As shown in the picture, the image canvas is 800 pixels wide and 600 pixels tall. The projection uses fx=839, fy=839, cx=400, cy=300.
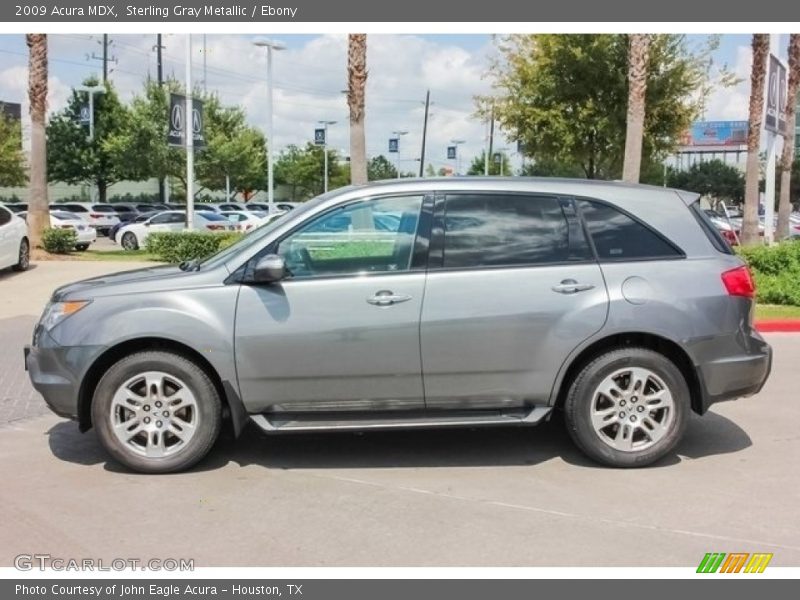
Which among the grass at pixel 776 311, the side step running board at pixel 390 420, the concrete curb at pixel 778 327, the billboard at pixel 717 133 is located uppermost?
the billboard at pixel 717 133

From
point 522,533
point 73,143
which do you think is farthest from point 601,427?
point 73,143

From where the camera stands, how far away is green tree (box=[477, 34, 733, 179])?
21125mm

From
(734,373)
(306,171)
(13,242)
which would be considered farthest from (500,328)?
(306,171)

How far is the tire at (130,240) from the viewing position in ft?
87.7

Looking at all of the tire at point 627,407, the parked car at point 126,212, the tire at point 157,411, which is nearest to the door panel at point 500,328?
the tire at point 627,407

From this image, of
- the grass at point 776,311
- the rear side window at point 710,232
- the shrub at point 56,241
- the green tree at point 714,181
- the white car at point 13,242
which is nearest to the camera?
the rear side window at point 710,232

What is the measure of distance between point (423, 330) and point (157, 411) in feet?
5.74

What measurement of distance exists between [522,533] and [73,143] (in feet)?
163

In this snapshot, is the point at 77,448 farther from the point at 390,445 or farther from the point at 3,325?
the point at 3,325

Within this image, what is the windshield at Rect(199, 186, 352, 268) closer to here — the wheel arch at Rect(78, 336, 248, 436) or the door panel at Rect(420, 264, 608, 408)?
the wheel arch at Rect(78, 336, 248, 436)

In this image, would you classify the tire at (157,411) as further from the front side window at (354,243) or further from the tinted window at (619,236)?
the tinted window at (619,236)

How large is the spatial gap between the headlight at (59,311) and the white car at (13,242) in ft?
38.0

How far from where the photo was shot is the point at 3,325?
452 inches

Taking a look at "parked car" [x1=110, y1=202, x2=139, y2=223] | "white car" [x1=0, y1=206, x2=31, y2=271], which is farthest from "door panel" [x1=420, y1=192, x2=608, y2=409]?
"parked car" [x1=110, y1=202, x2=139, y2=223]
